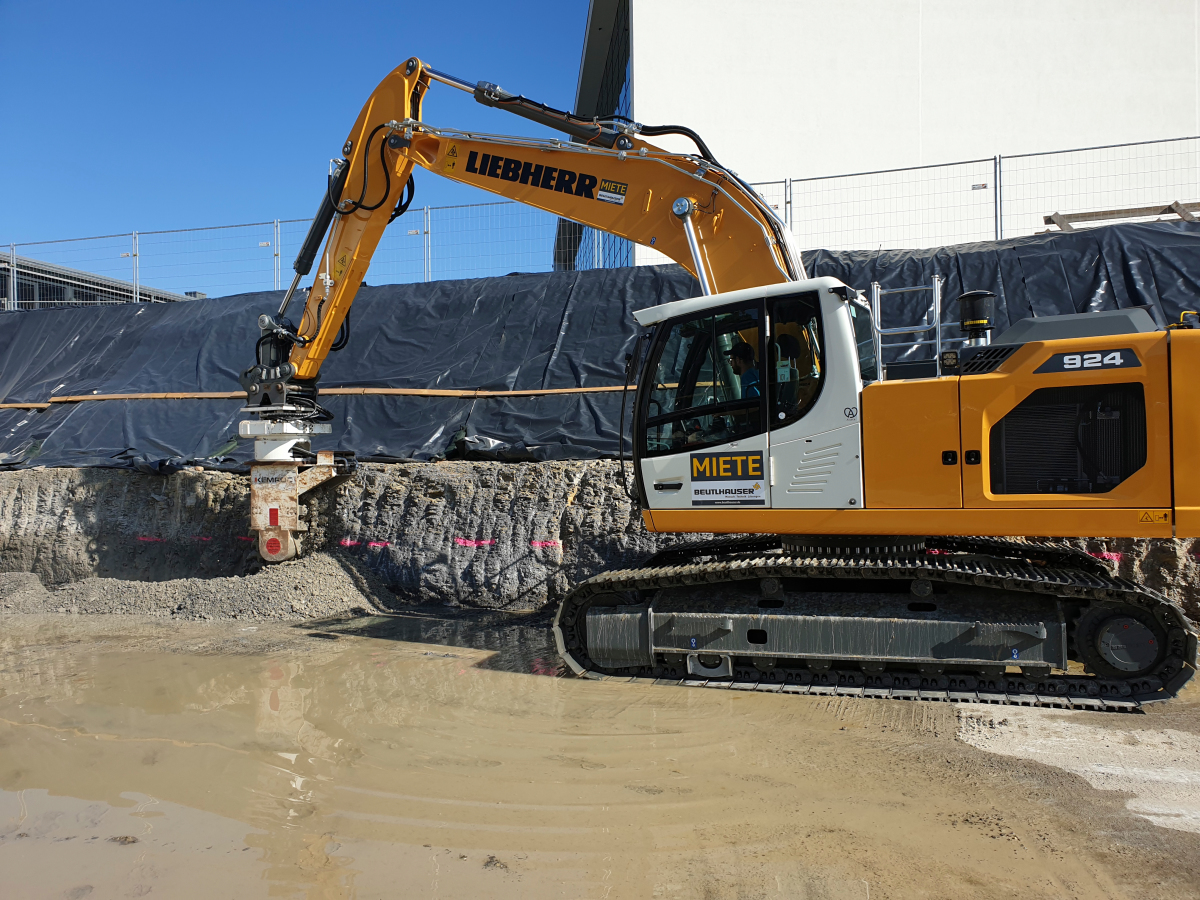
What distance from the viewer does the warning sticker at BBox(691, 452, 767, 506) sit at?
500 centimetres

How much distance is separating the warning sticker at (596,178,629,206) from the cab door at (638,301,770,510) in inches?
58.7

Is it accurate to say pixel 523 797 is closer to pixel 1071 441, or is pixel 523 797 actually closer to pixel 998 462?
pixel 998 462

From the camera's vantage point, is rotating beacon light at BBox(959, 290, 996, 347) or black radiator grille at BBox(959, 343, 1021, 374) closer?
black radiator grille at BBox(959, 343, 1021, 374)

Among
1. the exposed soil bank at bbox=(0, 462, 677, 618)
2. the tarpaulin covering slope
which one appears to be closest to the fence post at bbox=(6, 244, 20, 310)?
the tarpaulin covering slope

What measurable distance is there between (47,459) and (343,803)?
8937mm

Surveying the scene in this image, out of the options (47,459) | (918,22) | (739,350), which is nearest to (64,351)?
(47,459)

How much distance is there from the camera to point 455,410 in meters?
9.97

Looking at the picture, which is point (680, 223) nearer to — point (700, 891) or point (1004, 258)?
point (700, 891)

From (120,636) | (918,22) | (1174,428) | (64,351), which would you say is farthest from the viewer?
(918,22)

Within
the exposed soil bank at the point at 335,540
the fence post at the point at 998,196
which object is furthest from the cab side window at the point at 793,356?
the fence post at the point at 998,196

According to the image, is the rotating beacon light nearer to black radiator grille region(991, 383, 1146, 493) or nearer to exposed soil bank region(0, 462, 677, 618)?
black radiator grille region(991, 383, 1146, 493)

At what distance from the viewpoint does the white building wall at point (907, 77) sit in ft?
46.0

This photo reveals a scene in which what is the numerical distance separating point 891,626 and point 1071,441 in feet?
4.67

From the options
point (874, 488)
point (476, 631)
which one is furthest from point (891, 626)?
point (476, 631)
